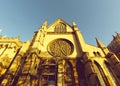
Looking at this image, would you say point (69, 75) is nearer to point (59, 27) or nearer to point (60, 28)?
point (60, 28)

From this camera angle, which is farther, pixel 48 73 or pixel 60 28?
pixel 60 28

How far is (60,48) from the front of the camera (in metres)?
19.0

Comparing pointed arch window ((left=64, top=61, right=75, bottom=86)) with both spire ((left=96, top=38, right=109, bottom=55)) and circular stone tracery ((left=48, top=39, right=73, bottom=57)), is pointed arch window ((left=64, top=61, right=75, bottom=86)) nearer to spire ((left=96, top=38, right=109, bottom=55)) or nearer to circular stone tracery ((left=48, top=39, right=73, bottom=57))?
circular stone tracery ((left=48, top=39, right=73, bottom=57))

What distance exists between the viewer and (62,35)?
21.7 metres

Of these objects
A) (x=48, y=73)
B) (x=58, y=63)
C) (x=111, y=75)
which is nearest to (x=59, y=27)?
(x=58, y=63)

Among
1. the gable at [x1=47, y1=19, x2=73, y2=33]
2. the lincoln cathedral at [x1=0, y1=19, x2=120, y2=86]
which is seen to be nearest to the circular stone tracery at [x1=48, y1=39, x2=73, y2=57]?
the lincoln cathedral at [x1=0, y1=19, x2=120, y2=86]

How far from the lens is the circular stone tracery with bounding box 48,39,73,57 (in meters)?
18.1

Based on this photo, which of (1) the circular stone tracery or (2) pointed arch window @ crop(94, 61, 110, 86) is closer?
(2) pointed arch window @ crop(94, 61, 110, 86)

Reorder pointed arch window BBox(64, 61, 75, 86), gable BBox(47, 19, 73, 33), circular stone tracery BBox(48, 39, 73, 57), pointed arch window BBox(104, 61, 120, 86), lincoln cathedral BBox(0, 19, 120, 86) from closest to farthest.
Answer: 1. lincoln cathedral BBox(0, 19, 120, 86)
2. pointed arch window BBox(64, 61, 75, 86)
3. pointed arch window BBox(104, 61, 120, 86)
4. circular stone tracery BBox(48, 39, 73, 57)
5. gable BBox(47, 19, 73, 33)

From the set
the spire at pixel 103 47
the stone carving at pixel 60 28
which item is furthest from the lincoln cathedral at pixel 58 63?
the stone carving at pixel 60 28

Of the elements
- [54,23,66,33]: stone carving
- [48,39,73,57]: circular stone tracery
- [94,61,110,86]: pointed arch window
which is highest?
[54,23,66,33]: stone carving

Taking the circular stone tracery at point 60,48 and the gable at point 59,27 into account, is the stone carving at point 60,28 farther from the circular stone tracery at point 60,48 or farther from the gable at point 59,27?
the circular stone tracery at point 60,48

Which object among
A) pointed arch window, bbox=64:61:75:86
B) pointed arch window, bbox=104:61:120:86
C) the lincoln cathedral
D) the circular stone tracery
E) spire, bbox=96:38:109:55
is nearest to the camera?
the lincoln cathedral

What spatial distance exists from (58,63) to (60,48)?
3.95 m
